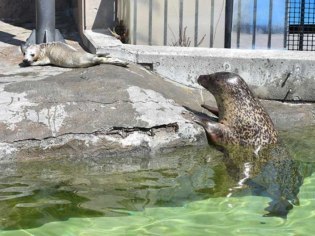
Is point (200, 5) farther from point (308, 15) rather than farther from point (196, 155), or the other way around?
point (196, 155)

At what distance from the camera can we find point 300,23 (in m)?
9.56

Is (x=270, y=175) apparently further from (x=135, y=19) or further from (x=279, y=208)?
(x=135, y=19)

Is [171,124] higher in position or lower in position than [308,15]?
lower

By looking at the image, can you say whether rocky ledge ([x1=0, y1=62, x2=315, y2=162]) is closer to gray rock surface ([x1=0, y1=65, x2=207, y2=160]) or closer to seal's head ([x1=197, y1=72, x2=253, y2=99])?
gray rock surface ([x1=0, y1=65, x2=207, y2=160])

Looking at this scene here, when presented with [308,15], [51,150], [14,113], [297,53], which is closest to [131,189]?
[51,150]

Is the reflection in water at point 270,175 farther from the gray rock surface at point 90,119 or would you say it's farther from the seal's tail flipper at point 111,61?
the seal's tail flipper at point 111,61

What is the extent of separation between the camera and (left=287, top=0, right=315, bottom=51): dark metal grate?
9469mm

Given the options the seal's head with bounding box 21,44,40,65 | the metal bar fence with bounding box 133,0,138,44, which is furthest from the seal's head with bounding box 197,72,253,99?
the seal's head with bounding box 21,44,40,65

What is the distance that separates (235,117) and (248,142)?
0.38 metres

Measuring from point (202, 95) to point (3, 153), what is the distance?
279 centimetres

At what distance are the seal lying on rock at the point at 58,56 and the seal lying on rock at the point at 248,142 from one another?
4.15 ft

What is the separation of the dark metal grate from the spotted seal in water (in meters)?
2.25

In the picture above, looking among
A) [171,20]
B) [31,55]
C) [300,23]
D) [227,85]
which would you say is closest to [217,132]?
[227,85]

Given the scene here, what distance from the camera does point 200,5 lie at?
898 centimetres
